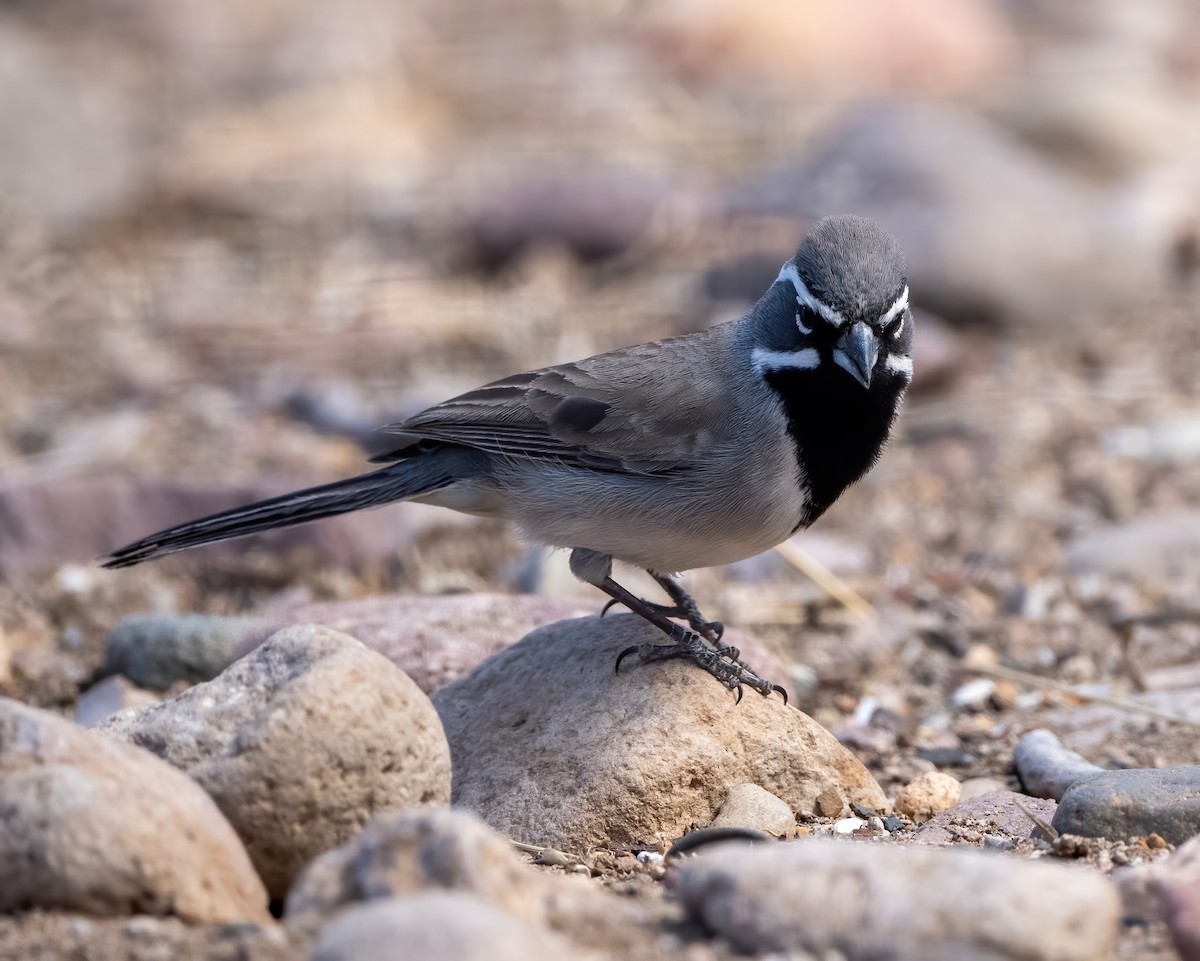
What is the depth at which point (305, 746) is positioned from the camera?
163 inches

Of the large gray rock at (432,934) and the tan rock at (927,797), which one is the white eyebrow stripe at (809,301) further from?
the large gray rock at (432,934)

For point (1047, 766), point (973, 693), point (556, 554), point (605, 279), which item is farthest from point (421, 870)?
point (605, 279)

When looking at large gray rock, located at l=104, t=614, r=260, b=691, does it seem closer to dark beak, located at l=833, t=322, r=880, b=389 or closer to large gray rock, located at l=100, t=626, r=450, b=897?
large gray rock, located at l=100, t=626, r=450, b=897

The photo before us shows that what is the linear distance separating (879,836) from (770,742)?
48 cm

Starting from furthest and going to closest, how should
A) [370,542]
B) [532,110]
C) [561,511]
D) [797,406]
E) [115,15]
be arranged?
[115,15]
[532,110]
[370,542]
[561,511]
[797,406]

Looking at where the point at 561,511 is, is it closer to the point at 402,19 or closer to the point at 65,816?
the point at 65,816

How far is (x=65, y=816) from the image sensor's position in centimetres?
370

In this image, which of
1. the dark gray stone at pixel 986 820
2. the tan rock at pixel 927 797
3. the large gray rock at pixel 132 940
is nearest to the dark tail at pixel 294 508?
the tan rock at pixel 927 797

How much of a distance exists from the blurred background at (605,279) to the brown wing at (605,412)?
0.83m

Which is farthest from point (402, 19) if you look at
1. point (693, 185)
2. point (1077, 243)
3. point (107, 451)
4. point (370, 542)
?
point (370, 542)

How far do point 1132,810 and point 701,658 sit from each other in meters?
1.46

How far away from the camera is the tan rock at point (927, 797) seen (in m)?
5.43

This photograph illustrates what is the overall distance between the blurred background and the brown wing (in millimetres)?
834

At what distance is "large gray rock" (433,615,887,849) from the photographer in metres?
5.06
